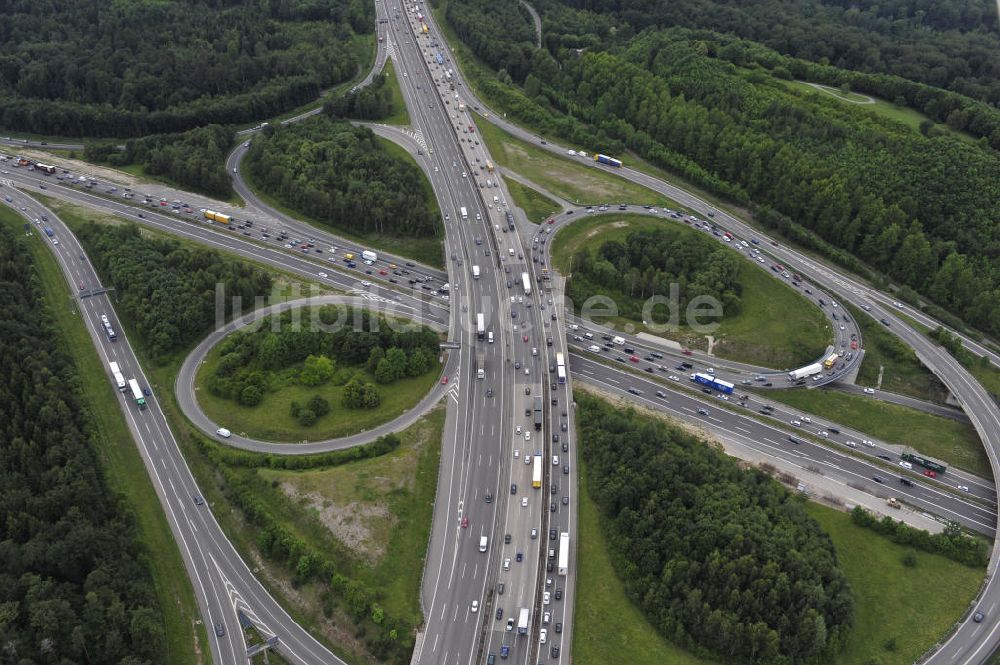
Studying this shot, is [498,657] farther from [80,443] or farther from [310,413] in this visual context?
[80,443]

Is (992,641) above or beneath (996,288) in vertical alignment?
beneath

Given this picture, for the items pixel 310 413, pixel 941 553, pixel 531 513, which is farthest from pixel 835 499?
pixel 310 413

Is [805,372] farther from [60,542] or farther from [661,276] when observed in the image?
[60,542]

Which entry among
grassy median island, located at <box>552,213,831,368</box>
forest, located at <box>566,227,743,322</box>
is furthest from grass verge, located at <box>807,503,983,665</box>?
forest, located at <box>566,227,743,322</box>

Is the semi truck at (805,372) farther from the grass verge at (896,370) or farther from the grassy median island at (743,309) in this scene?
the grass verge at (896,370)

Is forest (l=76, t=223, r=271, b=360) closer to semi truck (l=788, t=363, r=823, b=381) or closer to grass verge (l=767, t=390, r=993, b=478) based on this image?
semi truck (l=788, t=363, r=823, b=381)

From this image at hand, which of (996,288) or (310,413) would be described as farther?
(996,288)

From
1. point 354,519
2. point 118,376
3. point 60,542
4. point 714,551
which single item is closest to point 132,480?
point 60,542
